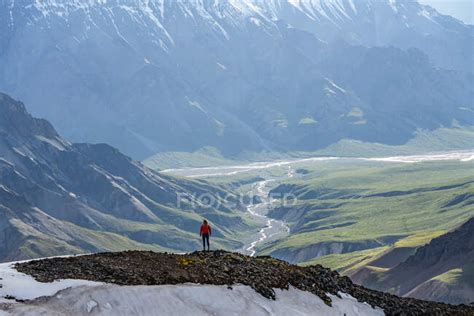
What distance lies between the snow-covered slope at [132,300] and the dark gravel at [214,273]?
0.96 metres

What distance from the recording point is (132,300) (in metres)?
49.6

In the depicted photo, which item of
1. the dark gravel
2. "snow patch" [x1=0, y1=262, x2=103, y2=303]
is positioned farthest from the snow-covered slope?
the dark gravel

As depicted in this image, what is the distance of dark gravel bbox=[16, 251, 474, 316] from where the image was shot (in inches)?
2101

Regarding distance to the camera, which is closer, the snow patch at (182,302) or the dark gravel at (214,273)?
the snow patch at (182,302)

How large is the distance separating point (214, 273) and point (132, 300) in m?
8.70

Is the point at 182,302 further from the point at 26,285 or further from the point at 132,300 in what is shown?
the point at 26,285

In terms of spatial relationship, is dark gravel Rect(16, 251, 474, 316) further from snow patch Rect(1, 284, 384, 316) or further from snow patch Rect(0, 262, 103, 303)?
snow patch Rect(1, 284, 384, 316)

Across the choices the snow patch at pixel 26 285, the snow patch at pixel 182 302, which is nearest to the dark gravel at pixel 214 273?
the snow patch at pixel 26 285

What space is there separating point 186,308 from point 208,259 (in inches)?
415

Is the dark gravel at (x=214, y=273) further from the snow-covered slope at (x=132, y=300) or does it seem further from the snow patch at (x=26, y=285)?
the snow-covered slope at (x=132, y=300)

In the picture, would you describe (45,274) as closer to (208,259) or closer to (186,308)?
(186,308)

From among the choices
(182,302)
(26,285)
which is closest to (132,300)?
(182,302)

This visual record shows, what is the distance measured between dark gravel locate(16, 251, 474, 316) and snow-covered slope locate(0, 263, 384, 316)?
0.96m

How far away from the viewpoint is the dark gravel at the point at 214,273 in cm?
5338
